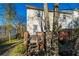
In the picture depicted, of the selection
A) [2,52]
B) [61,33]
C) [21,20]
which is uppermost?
[21,20]

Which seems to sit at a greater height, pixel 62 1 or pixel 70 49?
pixel 62 1

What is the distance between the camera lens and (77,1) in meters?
2.05

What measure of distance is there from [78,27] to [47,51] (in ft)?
1.32

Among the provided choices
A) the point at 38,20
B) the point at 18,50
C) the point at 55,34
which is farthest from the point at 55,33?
the point at 18,50

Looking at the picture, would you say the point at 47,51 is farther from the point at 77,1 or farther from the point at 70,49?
the point at 77,1

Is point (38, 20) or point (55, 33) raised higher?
point (38, 20)

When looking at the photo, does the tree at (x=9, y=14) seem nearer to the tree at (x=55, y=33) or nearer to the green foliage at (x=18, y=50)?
the green foliage at (x=18, y=50)

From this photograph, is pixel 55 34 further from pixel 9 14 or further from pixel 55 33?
pixel 9 14

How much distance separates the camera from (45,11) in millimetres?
2070

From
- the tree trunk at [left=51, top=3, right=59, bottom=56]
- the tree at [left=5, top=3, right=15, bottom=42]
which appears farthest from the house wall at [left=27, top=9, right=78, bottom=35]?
the tree at [left=5, top=3, right=15, bottom=42]

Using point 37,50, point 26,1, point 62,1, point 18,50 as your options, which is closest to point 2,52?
point 18,50

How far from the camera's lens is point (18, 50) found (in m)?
2.07

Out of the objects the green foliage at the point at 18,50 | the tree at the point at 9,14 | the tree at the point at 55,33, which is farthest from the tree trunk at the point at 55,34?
the tree at the point at 9,14

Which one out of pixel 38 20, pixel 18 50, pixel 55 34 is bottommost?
pixel 18 50
